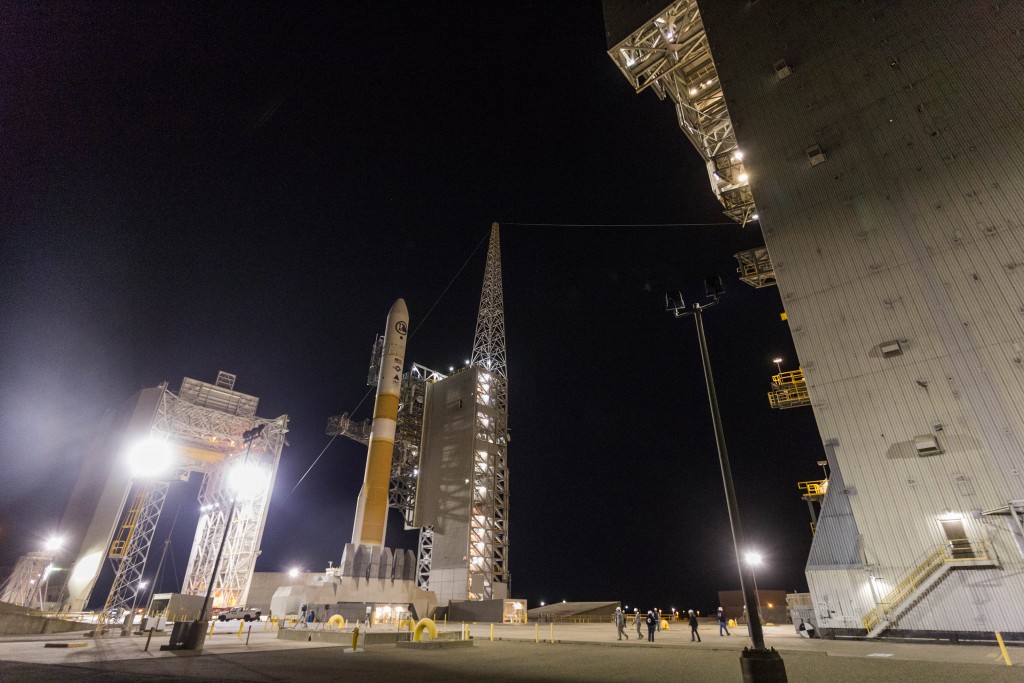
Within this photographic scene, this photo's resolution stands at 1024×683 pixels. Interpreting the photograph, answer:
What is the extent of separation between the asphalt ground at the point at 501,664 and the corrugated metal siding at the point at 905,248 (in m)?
5.84

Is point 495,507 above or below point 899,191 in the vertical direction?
below

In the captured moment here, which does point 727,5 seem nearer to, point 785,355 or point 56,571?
point 785,355

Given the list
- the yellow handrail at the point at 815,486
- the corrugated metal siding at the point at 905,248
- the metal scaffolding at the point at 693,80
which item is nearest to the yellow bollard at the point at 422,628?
the corrugated metal siding at the point at 905,248

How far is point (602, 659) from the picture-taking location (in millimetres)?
13867

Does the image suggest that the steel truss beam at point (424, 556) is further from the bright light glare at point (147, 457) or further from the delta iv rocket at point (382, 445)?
the bright light glare at point (147, 457)

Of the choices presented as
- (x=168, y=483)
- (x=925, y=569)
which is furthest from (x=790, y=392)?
(x=168, y=483)

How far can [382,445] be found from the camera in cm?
4025

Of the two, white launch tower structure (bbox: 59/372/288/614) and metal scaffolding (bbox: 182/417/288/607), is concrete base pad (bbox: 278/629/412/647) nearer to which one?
white launch tower structure (bbox: 59/372/288/614)

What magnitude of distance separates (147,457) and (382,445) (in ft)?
68.4

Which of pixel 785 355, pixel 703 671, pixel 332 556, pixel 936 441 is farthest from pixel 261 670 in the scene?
pixel 332 556

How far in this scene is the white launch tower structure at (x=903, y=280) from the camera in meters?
18.1

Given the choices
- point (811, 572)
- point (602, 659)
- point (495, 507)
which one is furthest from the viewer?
point (495, 507)

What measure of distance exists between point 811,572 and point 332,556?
2813 inches

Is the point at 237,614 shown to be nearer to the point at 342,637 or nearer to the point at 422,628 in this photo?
the point at 342,637
